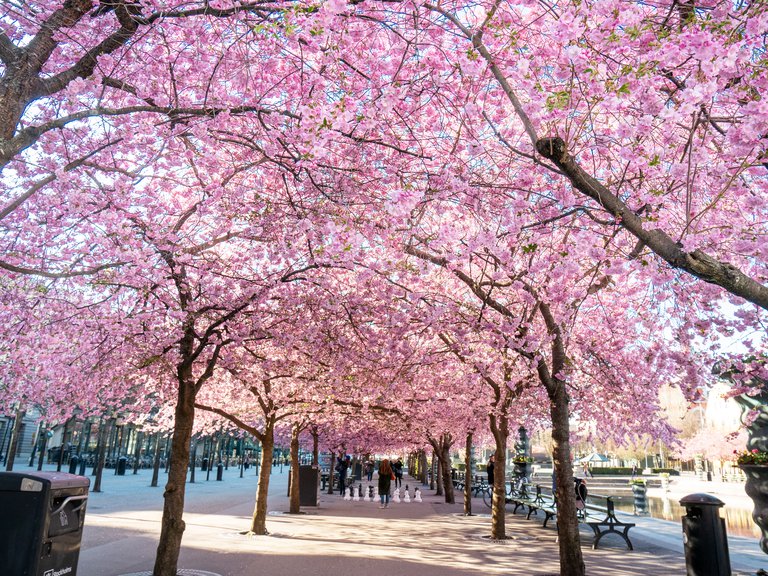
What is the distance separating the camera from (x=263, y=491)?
541 inches

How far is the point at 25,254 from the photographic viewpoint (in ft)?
29.1

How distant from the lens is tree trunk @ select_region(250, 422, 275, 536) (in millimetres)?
13477

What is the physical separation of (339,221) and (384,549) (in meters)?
8.21

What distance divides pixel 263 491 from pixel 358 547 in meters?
3.10

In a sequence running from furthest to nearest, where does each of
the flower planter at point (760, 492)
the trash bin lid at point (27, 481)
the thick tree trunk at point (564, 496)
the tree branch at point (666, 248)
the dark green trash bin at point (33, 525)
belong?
the flower planter at point (760, 492), the thick tree trunk at point (564, 496), the trash bin lid at point (27, 481), the dark green trash bin at point (33, 525), the tree branch at point (666, 248)

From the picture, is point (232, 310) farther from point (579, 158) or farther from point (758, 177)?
point (758, 177)

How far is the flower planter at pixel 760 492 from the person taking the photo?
8.87 meters

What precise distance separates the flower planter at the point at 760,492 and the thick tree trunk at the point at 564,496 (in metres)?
2.93

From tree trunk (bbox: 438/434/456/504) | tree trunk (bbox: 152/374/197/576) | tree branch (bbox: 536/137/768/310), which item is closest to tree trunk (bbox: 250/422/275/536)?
tree trunk (bbox: 152/374/197/576)

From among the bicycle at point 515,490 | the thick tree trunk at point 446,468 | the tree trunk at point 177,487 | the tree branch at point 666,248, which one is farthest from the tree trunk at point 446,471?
the tree branch at point 666,248

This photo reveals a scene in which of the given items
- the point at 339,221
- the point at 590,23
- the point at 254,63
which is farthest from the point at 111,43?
the point at 590,23

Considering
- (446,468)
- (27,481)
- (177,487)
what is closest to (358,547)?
(177,487)

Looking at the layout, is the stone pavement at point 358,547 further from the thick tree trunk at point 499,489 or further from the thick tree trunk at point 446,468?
the thick tree trunk at point 446,468

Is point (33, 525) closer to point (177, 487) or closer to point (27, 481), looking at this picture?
point (27, 481)
